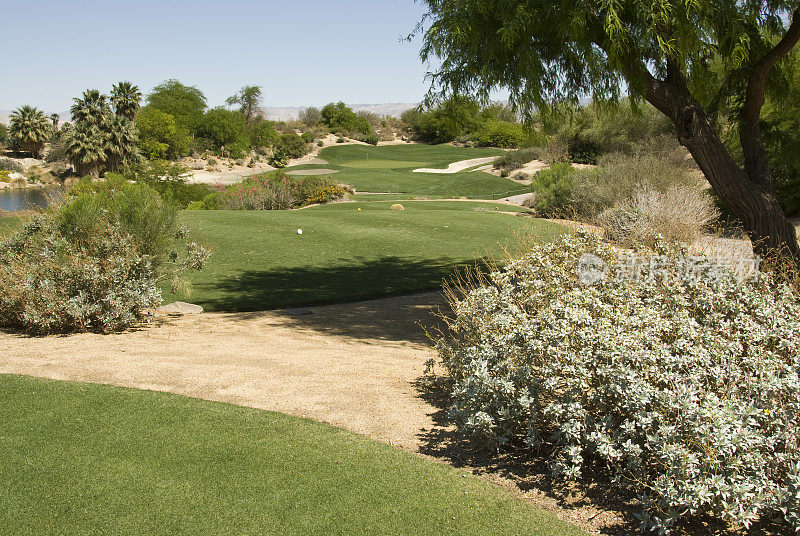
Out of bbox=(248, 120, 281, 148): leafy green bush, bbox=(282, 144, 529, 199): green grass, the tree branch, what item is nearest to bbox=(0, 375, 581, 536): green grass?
the tree branch

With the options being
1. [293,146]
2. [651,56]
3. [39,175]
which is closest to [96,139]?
[39,175]

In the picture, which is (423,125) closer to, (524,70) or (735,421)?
(524,70)

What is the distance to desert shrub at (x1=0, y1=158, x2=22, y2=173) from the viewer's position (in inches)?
2535

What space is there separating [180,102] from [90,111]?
31130 millimetres

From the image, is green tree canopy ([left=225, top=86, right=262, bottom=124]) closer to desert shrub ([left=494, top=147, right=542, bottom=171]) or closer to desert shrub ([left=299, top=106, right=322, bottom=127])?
desert shrub ([left=299, top=106, right=322, bottom=127])

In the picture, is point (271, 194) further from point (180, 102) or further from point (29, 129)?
point (180, 102)

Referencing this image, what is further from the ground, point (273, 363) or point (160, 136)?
point (160, 136)

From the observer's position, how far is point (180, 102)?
92125mm

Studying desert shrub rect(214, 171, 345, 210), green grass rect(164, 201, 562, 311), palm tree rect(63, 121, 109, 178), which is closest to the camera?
green grass rect(164, 201, 562, 311)

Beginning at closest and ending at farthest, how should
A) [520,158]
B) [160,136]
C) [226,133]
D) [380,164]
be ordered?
[520,158] < [380,164] < [160,136] < [226,133]

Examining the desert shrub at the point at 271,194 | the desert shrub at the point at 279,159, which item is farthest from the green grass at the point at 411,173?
the desert shrub at the point at 271,194

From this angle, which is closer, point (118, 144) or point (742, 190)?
point (742, 190)

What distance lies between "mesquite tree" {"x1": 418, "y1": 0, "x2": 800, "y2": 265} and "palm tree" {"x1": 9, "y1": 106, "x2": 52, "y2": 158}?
7428 centimetres

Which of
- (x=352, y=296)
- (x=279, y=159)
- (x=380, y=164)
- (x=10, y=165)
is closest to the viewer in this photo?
(x=352, y=296)
